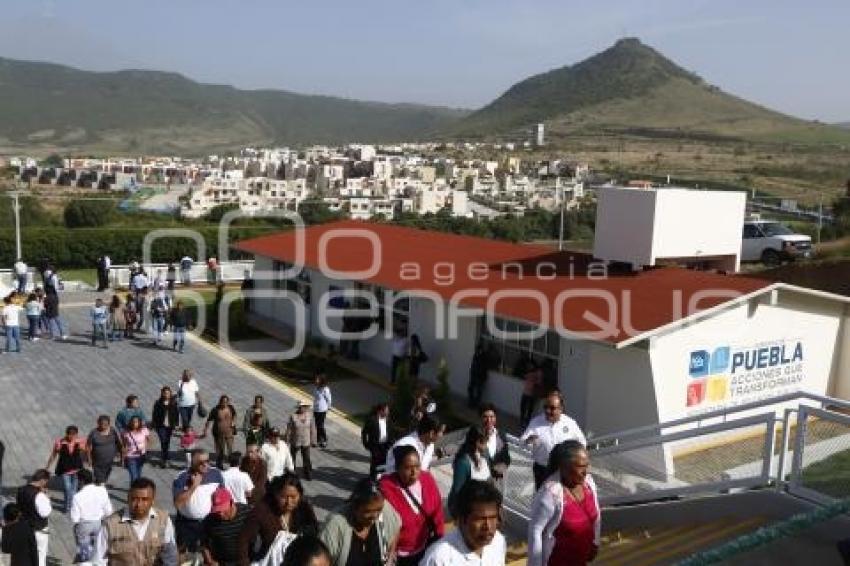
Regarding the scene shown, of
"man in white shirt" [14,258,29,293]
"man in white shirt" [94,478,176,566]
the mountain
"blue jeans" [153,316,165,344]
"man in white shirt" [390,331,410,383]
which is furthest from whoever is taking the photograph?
the mountain

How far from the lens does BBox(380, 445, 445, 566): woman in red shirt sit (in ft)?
18.5

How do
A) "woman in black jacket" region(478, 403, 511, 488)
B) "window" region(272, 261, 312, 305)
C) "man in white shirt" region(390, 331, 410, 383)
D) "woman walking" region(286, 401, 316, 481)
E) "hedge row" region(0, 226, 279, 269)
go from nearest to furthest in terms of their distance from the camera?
"woman in black jacket" region(478, 403, 511, 488)
"woman walking" region(286, 401, 316, 481)
"man in white shirt" region(390, 331, 410, 383)
"window" region(272, 261, 312, 305)
"hedge row" region(0, 226, 279, 269)

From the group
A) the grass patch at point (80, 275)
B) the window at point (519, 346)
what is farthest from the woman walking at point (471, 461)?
the grass patch at point (80, 275)

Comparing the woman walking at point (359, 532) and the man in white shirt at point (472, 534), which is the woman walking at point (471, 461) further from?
the man in white shirt at point (472, 534)

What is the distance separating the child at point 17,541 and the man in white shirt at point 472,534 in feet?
17.8

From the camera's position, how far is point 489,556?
4.61 m

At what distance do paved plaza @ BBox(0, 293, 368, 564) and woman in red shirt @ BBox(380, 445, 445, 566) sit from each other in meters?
6.45

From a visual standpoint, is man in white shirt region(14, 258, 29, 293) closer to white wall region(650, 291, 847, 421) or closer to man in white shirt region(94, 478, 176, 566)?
white wall region(650, 291, 847, 421)

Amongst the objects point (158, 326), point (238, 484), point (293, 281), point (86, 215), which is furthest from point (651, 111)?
point (238, 484)

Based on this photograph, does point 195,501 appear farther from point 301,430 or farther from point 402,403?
point 402,403

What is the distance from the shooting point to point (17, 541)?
26.7 ft

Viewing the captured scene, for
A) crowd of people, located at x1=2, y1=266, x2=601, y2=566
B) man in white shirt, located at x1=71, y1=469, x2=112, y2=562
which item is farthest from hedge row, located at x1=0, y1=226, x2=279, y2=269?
man in white shirt, located at x1=71, y1=469, x2=112, y2=562

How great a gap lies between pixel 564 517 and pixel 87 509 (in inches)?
227

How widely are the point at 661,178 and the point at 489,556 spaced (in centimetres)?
8201
